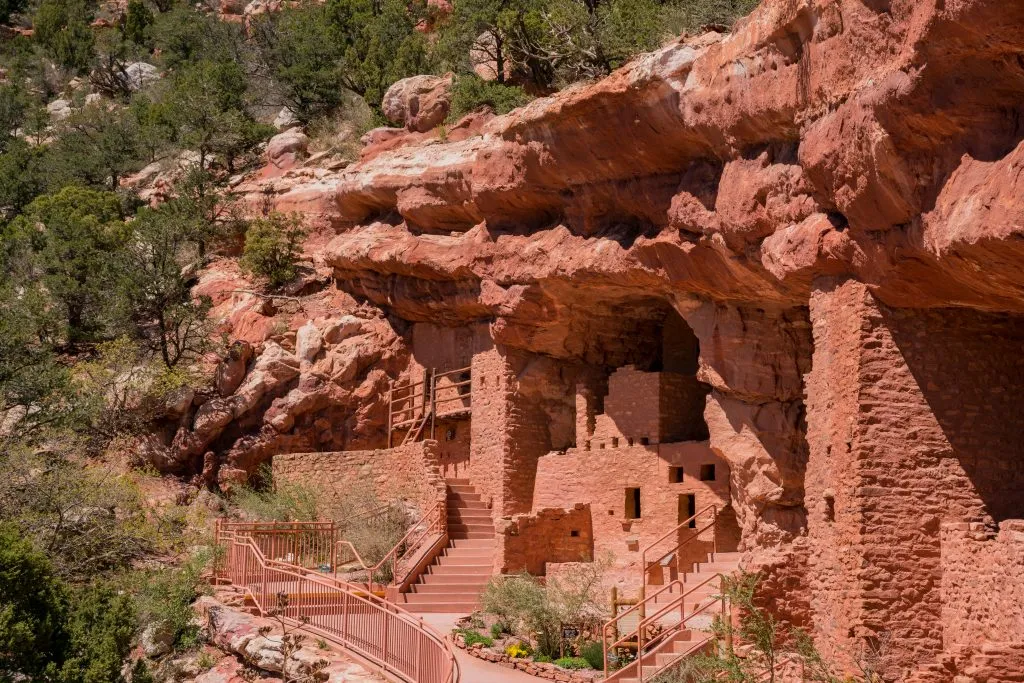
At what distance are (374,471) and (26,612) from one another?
11.7 meters

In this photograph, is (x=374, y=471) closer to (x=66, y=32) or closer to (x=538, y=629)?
(x=538, y=629)

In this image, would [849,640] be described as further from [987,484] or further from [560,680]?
[560,680]

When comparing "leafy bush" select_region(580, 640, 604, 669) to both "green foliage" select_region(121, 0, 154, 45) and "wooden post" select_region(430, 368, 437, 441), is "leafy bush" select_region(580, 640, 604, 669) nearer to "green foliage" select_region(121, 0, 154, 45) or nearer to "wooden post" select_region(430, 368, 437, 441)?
"wooden post" select_region(430, 368, 437, 441)

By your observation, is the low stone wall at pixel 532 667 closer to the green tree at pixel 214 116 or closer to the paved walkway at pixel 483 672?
the paved walkway at pixel 483 672

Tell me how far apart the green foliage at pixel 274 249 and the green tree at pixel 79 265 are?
303 cm

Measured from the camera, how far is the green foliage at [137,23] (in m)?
61.4


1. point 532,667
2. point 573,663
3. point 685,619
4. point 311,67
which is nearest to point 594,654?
point 573,663

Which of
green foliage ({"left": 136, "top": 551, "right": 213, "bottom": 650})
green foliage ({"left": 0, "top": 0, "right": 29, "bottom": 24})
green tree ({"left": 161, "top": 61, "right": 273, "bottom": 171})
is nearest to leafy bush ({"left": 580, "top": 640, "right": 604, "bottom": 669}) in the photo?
green foliage ({"left": 136, "top": 551, "right": 213, "bottom": 650})

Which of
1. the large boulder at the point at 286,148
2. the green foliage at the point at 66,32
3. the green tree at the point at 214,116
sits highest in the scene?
the green foliage at the point at 66,32

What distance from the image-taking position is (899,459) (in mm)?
19094

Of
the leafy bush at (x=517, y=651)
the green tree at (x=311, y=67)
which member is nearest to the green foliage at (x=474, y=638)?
the leafy bush at (x=517, y=651)

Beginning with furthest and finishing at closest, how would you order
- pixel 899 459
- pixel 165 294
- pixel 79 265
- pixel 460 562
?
pixel 79 265, pixel 165 294, pixel 460 562, pixel 899 459

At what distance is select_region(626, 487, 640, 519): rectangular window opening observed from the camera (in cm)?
2628

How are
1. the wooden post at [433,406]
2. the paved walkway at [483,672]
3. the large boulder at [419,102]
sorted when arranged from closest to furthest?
the paved walkway at [483,672] → the wooden post at [433,406] → the large boulder at [419,102]
